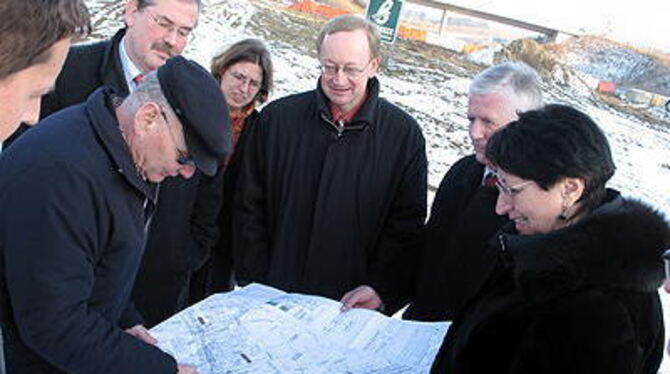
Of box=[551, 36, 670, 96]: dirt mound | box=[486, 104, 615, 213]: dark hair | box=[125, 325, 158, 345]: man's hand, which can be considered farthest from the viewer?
box=[551, 36, 670, 96]: dirt mound

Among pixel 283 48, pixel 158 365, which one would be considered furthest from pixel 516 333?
pixel 283 48

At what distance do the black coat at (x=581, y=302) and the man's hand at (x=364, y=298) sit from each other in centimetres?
79

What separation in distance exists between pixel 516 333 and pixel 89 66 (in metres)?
1.97

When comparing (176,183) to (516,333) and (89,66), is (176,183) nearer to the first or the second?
(89,66)

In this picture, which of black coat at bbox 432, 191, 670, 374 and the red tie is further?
the red tie

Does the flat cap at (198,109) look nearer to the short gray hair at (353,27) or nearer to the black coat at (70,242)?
the black coat at (70,242)

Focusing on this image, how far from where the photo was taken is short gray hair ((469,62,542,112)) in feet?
7.98

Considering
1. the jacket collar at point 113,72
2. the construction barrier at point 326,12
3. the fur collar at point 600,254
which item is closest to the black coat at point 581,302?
the fur collar at point 600,254

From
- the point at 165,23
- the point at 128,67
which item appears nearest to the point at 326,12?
the point at 165,23

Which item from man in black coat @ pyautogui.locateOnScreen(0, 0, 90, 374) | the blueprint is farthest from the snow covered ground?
man in black coat @ pyautogui.locateOnScreen(0, 0, 90, 374)

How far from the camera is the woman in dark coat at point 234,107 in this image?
130 inches

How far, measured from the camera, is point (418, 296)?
8.76 feet

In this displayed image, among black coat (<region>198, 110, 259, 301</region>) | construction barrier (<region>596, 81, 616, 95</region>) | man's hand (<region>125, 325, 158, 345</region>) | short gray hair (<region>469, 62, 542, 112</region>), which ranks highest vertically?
short gray hair (<region>469, 62, 542, 112</region>)

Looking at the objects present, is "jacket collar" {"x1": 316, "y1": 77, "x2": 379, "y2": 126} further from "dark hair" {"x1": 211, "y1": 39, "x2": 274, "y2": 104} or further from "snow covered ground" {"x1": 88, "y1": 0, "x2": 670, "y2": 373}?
"snow covered ground" {"x1": 88, "y1": 0, "x2": 670, "y2": 373}
